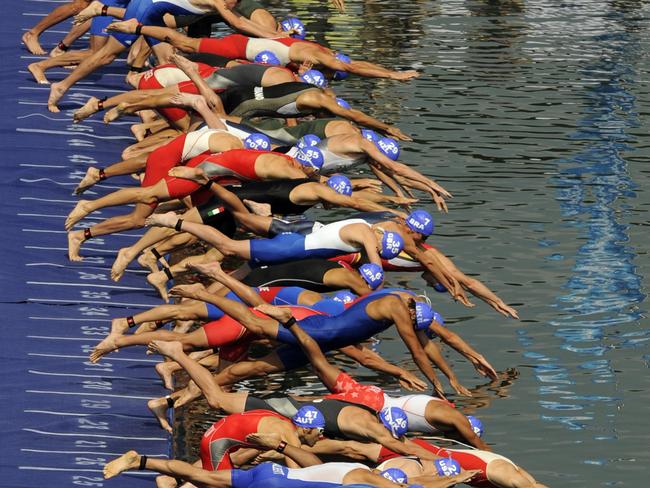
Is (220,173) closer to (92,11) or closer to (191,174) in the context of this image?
(191,174)

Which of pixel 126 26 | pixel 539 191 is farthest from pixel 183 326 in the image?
pixel 539 191

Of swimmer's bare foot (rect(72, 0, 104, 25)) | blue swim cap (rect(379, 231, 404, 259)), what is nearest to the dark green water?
blue swim cap (rect(379, 231, 404, 259))

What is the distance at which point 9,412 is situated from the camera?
12695 millimetres

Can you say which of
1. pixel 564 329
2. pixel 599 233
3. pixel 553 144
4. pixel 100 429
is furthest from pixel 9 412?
pixel 553 144

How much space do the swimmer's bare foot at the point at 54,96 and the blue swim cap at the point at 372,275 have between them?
625 centimetres

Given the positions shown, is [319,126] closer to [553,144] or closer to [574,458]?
[574,458]

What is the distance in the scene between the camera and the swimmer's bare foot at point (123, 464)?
11.3 m

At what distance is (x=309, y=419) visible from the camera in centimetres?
1194

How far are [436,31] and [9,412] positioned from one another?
1703 centimetres

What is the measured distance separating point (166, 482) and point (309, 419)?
1.10 m

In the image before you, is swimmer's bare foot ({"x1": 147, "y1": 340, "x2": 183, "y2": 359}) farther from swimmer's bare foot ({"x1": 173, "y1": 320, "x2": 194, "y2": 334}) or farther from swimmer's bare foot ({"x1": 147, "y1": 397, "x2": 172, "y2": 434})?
swimmer's bare foot ({"x1": 173, "y1": 320, "x2": 194, "y2": 334})

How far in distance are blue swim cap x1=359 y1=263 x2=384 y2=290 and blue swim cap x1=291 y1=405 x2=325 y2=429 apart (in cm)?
239

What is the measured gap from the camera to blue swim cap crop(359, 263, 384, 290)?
14203mm

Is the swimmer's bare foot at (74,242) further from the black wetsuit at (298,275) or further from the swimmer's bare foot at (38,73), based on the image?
the swimmer's bare foot at (38,73)
